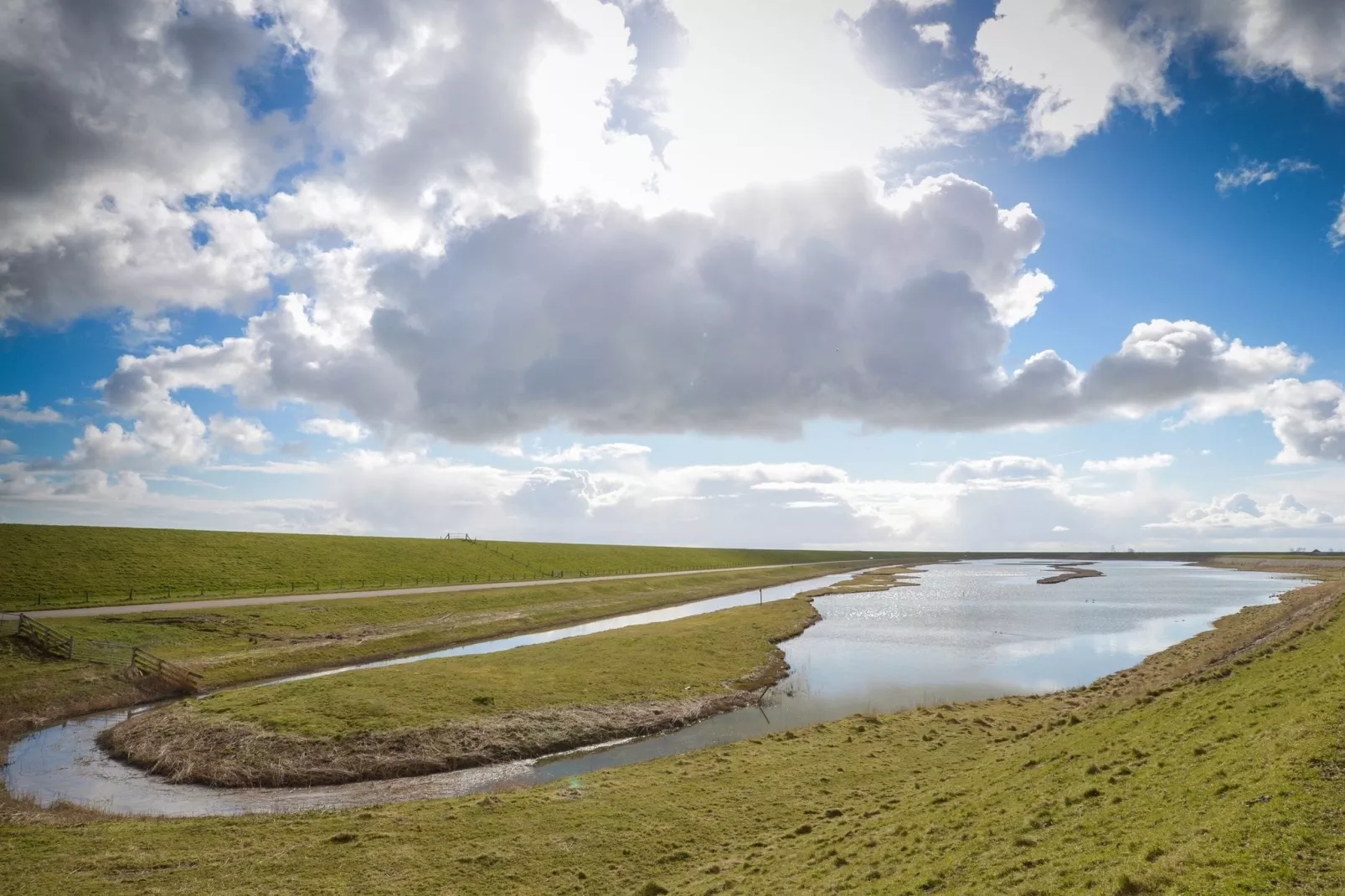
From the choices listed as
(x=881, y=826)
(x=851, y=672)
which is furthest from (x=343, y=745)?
(x=851, y=672)

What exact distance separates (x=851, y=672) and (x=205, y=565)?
82.8 metres

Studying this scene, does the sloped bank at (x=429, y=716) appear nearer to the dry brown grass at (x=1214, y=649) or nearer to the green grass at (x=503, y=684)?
the green grass at (x=503, y=684)

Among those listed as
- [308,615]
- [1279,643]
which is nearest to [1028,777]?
[1279,643]

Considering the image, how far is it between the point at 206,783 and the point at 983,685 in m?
44.8

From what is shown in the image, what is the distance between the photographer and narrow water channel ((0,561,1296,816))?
93.1 feet

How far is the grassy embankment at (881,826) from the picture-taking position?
13555mm

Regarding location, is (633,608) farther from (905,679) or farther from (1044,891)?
(1044,891)

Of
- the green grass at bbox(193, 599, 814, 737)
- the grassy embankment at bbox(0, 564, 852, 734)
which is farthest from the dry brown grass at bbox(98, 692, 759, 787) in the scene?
the grassy embankment at bbox(0, 564, 852, 734)

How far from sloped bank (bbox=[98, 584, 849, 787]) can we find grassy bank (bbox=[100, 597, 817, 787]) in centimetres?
8

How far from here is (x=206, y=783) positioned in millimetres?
29312

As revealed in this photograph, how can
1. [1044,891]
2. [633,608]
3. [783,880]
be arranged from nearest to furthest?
[1044,891] < [783,880] < [633,608]

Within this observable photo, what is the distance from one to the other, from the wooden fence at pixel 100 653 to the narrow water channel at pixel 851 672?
4.37 metres

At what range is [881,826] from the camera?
67.9ft

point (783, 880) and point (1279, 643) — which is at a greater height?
point (1279, 643)
